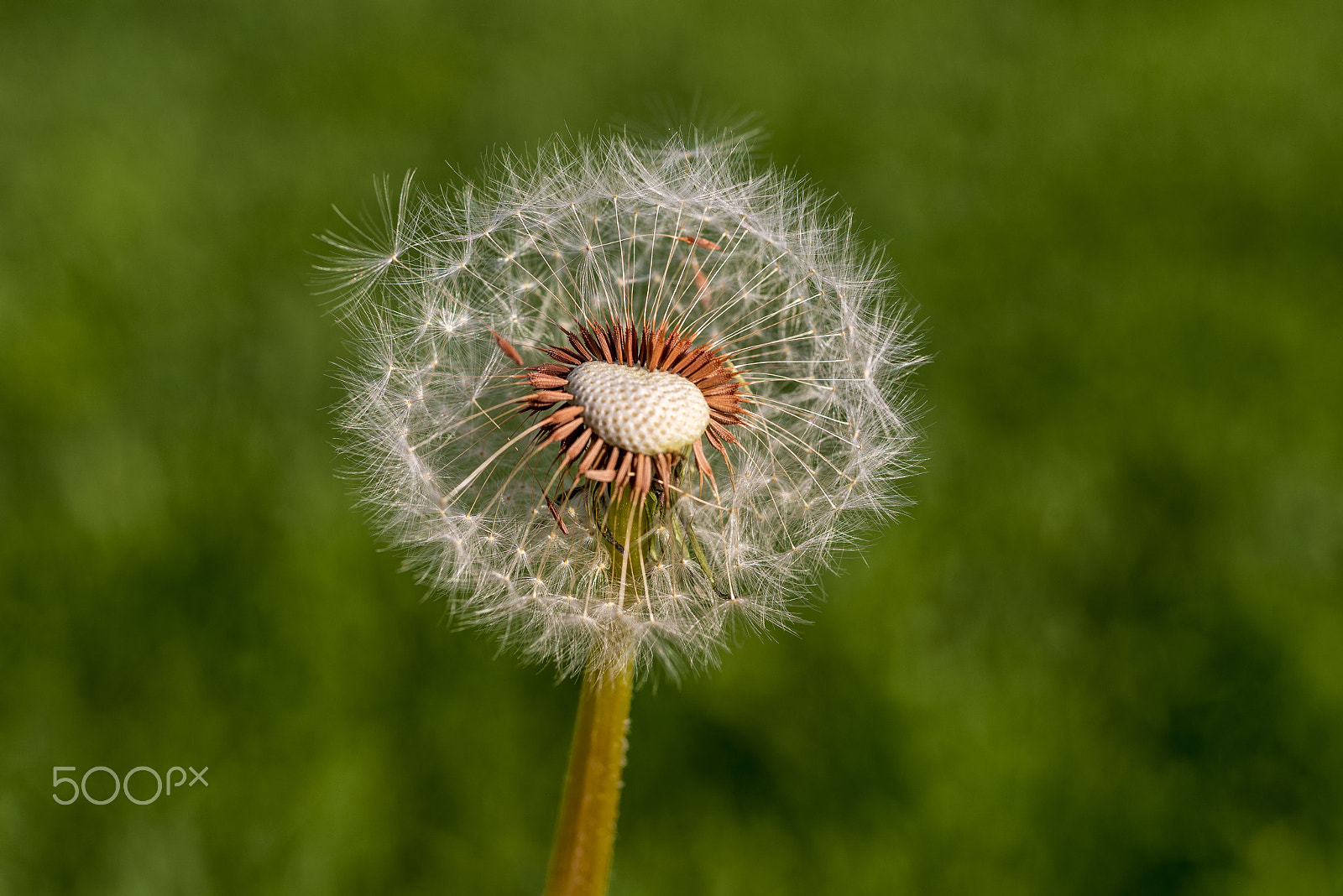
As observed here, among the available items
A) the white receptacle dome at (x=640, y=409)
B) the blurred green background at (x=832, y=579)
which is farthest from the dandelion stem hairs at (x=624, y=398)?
the blurred green background at (x=832, y=579)

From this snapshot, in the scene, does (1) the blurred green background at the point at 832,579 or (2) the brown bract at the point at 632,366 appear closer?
(2) the brown bract at the point at 632,366

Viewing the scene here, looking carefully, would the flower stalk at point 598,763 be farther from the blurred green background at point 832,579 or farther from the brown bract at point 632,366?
the blurred green background at point 832,579

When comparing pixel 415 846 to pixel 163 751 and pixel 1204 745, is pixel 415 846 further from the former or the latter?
pixel 1204 745

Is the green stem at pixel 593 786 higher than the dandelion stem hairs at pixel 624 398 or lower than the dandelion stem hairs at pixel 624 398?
lower

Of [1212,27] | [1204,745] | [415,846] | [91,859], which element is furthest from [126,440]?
[1212,27]

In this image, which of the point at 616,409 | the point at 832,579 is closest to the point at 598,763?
the point at 616,409

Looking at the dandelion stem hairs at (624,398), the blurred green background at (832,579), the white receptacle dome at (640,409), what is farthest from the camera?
the blurred green background at (832,579)
